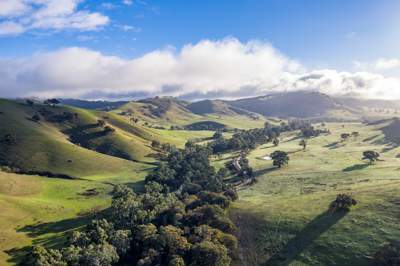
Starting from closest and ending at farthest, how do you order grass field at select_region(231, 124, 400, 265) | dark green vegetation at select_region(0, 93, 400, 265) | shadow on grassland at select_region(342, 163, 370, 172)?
grass field at select_region(231, 124, 400, 265)
dark green vegetation at select_region(0, 93, 400, 265)
shadow on grassland at select_region(342, 163, 370, 172)

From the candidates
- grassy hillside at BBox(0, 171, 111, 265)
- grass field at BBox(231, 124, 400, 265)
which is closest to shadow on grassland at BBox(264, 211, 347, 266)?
grass field at BBox(231, 124, 400, 265)

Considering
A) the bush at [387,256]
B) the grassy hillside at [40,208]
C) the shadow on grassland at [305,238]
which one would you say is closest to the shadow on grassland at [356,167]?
the shadow on grassland at [305,238]

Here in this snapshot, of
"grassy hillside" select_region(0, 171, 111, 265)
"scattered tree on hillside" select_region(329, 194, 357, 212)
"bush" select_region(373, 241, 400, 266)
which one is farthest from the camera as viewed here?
"grassy hillside" select_region(0, 171, 111, 265)

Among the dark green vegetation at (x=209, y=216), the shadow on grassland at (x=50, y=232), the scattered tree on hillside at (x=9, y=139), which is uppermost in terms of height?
the scattered tree on hillside at (x=9, y=139)

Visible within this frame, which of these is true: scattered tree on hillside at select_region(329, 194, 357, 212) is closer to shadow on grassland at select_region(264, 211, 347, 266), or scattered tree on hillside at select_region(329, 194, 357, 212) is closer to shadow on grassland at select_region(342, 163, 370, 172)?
shadow on grassland at select_region(264, 211, 347, 266)

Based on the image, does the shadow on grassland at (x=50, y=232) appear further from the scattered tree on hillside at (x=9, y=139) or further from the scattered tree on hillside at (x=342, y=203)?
the scattered tree on hillside at (x=9, y=139)

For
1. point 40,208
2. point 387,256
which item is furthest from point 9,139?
point 387,256

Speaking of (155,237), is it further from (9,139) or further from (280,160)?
(9,139)
